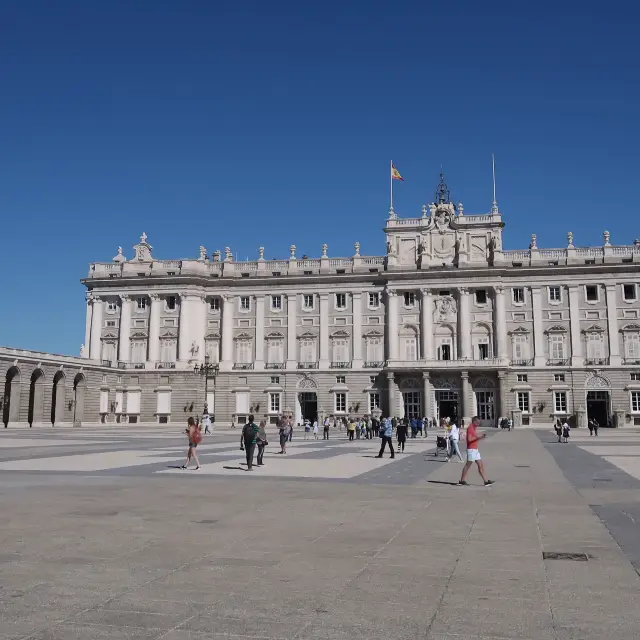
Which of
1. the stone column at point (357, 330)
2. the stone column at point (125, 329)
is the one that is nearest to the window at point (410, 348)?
the stone column at point (357, 330)

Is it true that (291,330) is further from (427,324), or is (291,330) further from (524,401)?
(524,401)

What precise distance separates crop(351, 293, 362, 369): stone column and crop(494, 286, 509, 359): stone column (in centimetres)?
1435

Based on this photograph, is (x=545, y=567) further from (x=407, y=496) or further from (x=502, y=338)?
(x=502, y=338)

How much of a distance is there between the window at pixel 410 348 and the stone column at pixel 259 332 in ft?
52.2

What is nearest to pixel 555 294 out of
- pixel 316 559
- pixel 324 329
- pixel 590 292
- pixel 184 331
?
pixel 590 292

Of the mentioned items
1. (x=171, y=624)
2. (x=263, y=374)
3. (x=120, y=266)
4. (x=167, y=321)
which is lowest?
(x=171, y=624)

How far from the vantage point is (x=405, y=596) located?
23.5 feet

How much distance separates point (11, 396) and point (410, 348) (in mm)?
39159

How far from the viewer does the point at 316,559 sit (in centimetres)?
888

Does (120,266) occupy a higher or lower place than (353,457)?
higher

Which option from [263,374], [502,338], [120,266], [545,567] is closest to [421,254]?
[502,338]

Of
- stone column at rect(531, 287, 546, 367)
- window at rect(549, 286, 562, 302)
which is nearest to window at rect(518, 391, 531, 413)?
stone column at rect(531, 287, 546, 367)

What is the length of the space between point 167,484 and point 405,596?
1102cm

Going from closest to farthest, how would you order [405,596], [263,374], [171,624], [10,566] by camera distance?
[171,624]
[405,596]
[10,566]
[263,374]
